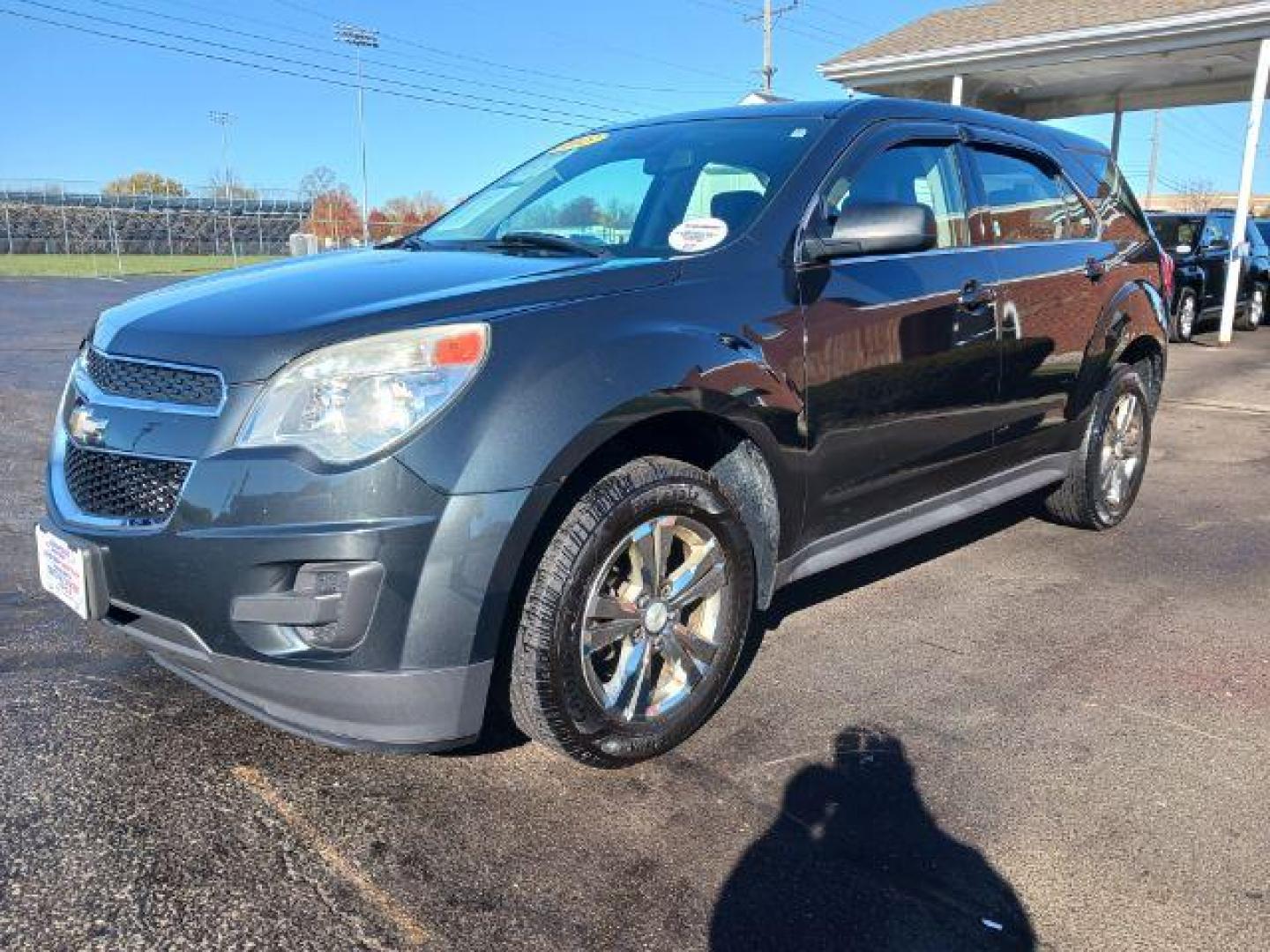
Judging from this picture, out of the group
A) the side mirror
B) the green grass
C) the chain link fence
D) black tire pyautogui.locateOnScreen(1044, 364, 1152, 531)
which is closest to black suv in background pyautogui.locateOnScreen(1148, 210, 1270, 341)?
black tire pyautogui.locateOnScreen(1044, 364, 1152, 531)

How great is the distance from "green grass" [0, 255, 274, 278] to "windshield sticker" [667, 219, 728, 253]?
35879 mm

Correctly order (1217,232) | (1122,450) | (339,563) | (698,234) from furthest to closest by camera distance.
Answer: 1. (1217,232)
2. (1122,450)
3. (698,234)
4. (339,563)

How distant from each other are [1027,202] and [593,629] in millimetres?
2848

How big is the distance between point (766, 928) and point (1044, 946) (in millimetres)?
551

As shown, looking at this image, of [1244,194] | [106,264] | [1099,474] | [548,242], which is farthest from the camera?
[106,264]

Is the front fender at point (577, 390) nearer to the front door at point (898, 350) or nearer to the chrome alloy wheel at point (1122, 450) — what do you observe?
the front door at point (898, 350)

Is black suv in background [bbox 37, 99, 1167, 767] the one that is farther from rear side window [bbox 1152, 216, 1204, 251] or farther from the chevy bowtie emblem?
rear side window [bbox 1152, 216, 1204, 251]

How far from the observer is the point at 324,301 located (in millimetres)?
2547

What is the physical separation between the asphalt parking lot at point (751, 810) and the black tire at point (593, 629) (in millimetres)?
125

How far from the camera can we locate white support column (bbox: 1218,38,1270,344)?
12.9 metres

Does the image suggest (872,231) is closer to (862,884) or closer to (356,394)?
(356,394)

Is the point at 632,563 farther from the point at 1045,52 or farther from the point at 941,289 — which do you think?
the point at 1045,52

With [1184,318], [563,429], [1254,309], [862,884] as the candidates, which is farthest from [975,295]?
[1254,309]

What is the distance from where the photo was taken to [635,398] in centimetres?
257
